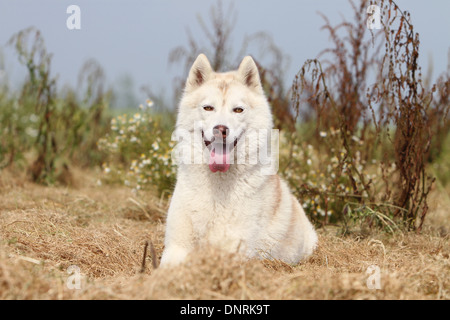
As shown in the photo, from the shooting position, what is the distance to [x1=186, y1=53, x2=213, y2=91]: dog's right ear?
3670 mm

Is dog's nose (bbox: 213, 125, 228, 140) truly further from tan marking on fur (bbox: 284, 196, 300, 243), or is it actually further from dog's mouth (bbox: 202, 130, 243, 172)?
tan marking on fur (bbox: 284, 196, 300, 243)

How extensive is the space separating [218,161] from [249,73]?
77 cm

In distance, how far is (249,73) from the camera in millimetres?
3721

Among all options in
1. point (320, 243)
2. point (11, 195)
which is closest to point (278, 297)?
point (320, 243)

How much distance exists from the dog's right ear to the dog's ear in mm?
247

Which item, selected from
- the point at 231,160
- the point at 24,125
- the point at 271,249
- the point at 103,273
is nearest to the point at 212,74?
the point at 231,160

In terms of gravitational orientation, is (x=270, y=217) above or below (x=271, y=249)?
above

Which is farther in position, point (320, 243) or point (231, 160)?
point (320, 243)

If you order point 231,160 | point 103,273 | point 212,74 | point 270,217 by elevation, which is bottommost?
point 103,273

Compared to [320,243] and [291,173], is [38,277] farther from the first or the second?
[291,173]

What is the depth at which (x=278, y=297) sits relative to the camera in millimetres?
2781

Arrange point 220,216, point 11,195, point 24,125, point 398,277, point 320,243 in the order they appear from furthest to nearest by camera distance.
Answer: point 24,125 → point 11,195 → point 320,243 → point 220,216 → point 398,277

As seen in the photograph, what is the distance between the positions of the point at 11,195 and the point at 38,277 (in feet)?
12.3

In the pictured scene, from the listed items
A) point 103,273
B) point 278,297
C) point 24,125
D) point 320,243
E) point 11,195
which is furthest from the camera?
point 24,125
